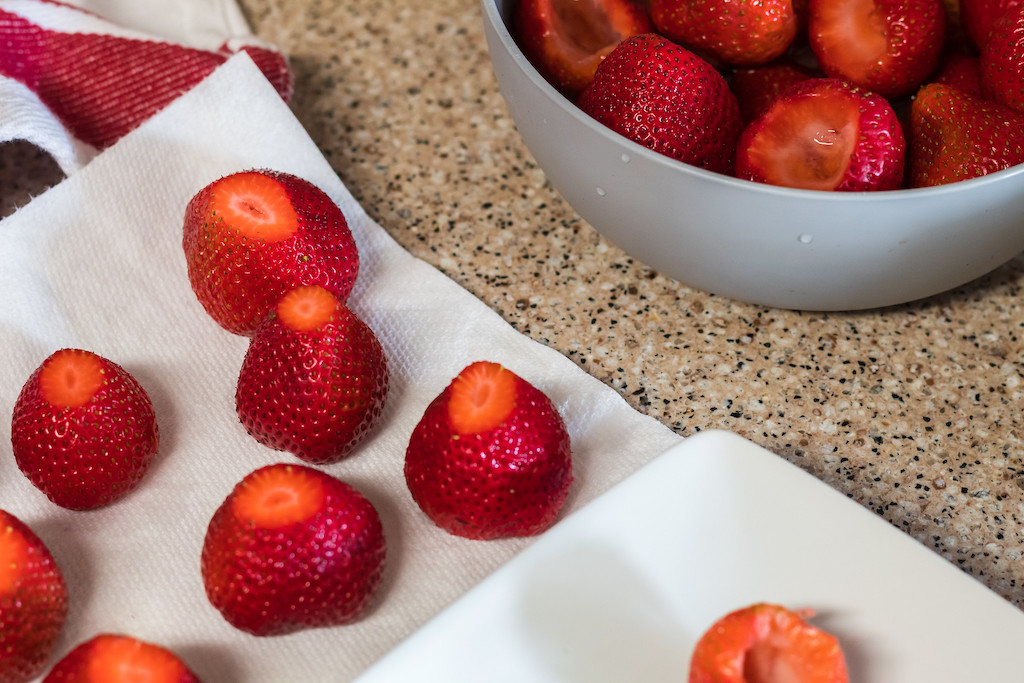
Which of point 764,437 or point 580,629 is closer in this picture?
point 580,629

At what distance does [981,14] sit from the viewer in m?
0.74

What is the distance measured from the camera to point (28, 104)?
80cm

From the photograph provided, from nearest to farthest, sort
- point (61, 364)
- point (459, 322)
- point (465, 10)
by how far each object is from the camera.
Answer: point (61, 364) < point (459, 322) < point (465, 10)

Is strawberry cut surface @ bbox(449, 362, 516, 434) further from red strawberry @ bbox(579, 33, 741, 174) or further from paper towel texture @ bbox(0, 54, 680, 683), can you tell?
red strawberry @ bbox(579, 33, 741, 174)

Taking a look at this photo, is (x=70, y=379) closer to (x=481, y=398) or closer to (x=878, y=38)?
(x=481, y=398)

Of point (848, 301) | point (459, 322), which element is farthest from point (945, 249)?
point (459, 322)

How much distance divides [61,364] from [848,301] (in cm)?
53

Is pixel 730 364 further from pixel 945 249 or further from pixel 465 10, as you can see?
pixel 465 10

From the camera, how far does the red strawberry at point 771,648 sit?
1.58ft

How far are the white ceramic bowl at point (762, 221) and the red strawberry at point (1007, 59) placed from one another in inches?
4.5

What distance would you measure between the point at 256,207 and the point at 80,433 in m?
0.20

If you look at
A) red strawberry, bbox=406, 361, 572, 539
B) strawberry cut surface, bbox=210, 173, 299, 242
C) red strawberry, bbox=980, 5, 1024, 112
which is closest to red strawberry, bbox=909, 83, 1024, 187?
red strawberry, bbox=980, 5, 1024, 112

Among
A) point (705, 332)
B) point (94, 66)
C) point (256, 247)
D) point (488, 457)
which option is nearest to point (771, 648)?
point (488, 457)

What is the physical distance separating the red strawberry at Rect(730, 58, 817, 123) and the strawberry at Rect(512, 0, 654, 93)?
83mm
